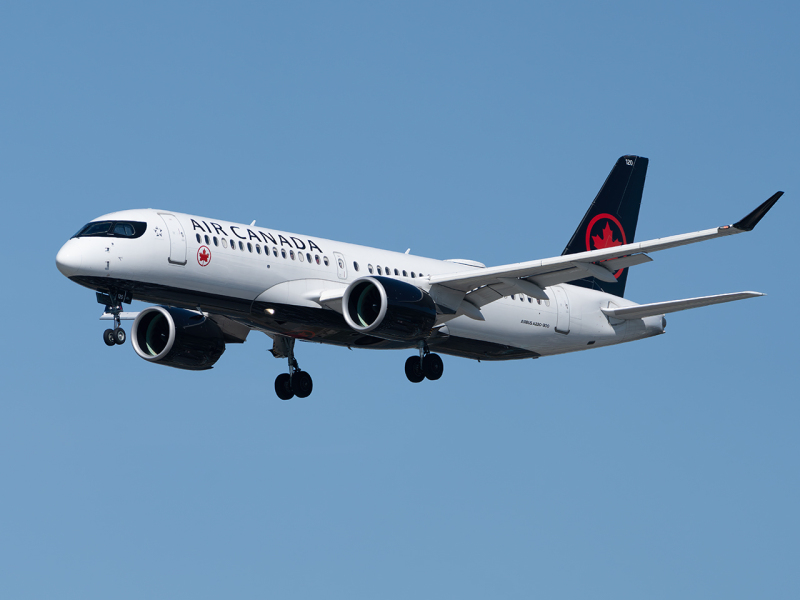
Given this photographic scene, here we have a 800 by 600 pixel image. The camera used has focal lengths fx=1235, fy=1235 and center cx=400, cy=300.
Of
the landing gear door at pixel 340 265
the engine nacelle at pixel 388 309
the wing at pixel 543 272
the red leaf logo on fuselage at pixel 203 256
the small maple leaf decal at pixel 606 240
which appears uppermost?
the small maple leaf decal at pixel 606 240

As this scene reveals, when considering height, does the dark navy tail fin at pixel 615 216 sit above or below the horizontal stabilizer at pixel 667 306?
above

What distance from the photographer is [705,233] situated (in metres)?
35.5

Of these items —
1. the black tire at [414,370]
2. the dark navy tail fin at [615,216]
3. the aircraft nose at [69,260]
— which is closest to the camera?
the aircraft nose at [69,260]

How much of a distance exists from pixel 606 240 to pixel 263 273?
59.1ft

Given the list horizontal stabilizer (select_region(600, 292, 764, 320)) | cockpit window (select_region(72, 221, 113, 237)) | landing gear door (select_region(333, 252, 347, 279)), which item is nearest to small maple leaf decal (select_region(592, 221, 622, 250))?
horizontal stabilizer (select_region(600, 292, 764, 320))

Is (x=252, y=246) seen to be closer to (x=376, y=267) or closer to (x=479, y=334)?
(x=376, y=267)

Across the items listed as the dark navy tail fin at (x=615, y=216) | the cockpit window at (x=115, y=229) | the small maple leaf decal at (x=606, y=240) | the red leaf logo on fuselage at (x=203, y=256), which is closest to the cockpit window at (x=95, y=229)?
the cockpit window at (x=115, y=229)

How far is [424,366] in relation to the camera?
4294 centimetres

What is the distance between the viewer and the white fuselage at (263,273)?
36438 mm

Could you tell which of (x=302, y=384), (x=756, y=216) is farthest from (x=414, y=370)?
(x=756, y=216)

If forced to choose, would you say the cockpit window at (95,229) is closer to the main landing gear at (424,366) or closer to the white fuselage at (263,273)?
the white fuselage at (263,273)

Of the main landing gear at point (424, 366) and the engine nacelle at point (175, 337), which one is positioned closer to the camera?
the main landing gear at point (424, 366)

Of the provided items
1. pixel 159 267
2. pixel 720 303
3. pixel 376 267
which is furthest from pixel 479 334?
pixel 159 267

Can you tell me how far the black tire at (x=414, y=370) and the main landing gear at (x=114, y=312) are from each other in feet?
35.8
